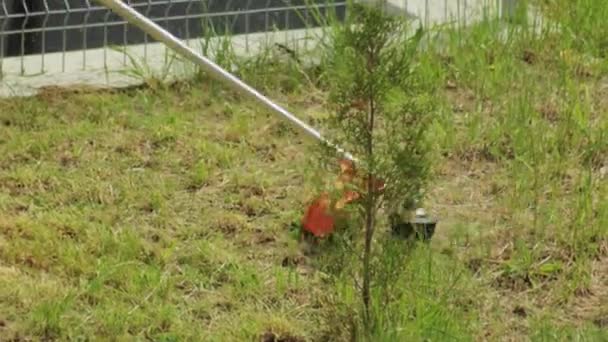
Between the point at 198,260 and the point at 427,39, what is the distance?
1810mm

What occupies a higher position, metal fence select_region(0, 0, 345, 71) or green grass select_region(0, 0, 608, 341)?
metal fence select_region(0, 0, 345, 71)

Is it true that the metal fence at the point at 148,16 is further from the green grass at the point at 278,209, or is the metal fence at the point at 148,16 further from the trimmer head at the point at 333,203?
the trimmer head at the point at 333,203

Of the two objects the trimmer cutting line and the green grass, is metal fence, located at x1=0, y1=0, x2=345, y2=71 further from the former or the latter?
the trimmer cutting line

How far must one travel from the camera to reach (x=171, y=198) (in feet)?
16.8

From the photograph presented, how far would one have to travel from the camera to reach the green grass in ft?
14.3

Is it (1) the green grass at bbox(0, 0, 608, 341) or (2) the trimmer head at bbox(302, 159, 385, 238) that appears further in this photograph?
(1) the green grass at bbox(0, 0, 608, 341)

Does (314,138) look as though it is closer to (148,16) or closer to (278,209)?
(278,209)

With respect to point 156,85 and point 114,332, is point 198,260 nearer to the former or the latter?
point 114,332

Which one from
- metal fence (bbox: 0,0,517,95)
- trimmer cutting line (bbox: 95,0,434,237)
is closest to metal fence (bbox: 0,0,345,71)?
metal fence (bbox: 0,0,517,95)

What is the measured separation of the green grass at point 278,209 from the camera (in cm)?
435

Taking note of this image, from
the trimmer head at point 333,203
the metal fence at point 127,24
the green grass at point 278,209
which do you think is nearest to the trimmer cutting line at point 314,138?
the trimmer head at point 333,203

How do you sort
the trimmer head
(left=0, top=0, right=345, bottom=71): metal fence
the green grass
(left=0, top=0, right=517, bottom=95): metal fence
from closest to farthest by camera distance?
1. the trimmer head
2. the green grass
3. (left=0, top=0, right=517, bottom=95): metal fence
4. (left=0, top=0, right=345, bottom=71): metal fence

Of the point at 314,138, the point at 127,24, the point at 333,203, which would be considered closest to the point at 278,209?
the point at 314,138

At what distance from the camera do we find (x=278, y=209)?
16.6 ft
